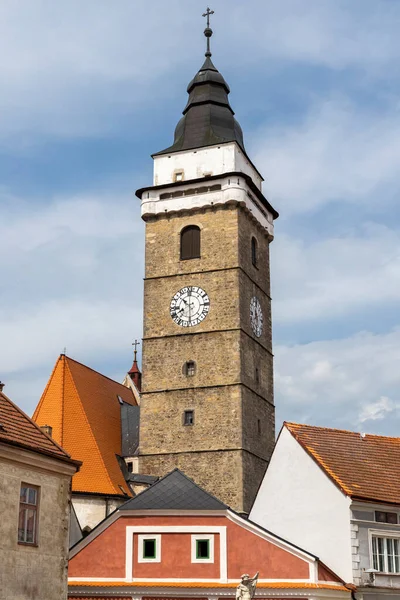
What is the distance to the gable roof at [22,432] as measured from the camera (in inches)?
710

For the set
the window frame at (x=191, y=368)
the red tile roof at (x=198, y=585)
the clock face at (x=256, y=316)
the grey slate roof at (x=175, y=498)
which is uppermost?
the clock face at (x=256, y=316)

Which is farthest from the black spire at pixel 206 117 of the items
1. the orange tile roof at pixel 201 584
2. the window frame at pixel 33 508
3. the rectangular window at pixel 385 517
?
the window frame at pixel 33 508

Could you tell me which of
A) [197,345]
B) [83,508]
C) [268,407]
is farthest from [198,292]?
[83,508]

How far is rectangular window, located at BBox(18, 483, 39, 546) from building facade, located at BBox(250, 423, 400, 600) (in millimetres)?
9042

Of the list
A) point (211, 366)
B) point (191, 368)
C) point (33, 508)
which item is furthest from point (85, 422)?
point (33, 508)

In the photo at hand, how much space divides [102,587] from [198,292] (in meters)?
19.1

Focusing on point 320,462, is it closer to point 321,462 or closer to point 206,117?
point 321,462

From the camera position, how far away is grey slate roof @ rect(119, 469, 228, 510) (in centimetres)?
2455

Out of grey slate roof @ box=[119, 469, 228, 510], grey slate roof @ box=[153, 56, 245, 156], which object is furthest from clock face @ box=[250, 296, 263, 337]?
grey slate roof @ box=[119, 469, 228, 510]

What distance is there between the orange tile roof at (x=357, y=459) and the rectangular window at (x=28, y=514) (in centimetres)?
903

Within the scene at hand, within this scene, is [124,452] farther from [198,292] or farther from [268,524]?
[268,524]

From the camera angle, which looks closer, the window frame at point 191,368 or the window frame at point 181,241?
the window frame at point 191,368

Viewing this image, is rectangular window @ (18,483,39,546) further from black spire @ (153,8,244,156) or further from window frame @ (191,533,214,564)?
black spire @ (153,8,244,156)

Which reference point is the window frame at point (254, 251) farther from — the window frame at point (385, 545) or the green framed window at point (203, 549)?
the green framed window at point (203, 549)
